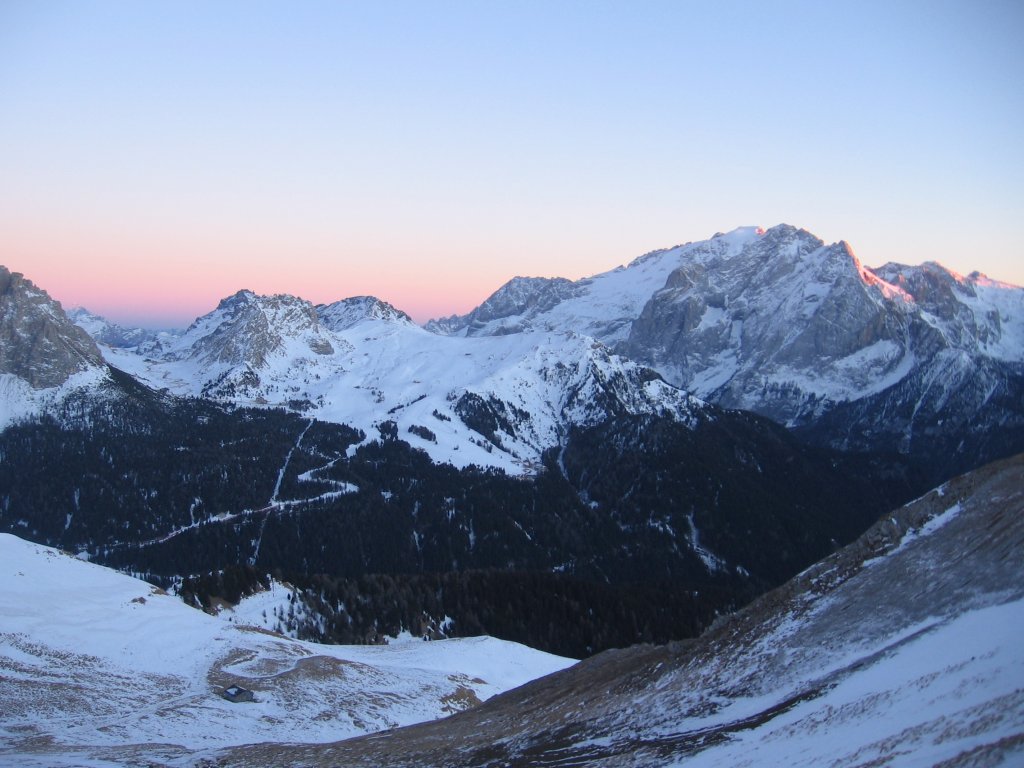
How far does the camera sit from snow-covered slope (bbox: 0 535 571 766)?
4409cm

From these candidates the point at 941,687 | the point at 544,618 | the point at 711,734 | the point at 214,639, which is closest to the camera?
the point at 941,687

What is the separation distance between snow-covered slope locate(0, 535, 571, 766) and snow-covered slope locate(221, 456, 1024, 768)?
12.0 metres

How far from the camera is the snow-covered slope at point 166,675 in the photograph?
4409 cm

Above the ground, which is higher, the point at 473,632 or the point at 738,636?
the point at 738,636

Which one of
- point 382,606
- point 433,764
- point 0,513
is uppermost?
point 0,513

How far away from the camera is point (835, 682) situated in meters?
24.9

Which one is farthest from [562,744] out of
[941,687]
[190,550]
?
[190,550]

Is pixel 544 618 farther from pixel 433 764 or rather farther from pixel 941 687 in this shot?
pixel 941 687

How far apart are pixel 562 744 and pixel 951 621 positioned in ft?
45.6

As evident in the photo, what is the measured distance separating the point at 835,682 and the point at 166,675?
169 ft

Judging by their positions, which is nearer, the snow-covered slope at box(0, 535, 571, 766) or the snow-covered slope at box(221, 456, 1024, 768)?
the snow-covered slope at box(221, 456, 1024, 768)

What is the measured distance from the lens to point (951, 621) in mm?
25000

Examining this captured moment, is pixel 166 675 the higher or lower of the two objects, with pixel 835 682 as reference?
higher

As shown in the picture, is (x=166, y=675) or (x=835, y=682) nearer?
(x=835, y=682)
